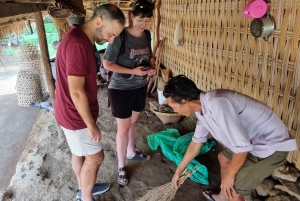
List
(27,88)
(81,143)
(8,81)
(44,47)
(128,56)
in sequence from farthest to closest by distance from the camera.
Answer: (8,81) → (27,88) → (44,47) → (128,56) → (81,143)

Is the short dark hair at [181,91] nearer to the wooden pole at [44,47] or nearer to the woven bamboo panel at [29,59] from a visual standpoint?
the wooden pole at [44,47]

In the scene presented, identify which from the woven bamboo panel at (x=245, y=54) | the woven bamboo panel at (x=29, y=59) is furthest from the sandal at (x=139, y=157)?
the woven bamboo panel at (x=29, y=59)

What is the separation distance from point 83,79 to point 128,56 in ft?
2.36

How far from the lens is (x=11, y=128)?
4809 mm

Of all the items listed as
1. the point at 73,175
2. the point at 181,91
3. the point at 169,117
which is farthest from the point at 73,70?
the point at 169,117

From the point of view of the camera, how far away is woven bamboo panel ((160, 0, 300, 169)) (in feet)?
6.08

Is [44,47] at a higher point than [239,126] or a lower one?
higher

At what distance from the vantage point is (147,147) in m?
3.22

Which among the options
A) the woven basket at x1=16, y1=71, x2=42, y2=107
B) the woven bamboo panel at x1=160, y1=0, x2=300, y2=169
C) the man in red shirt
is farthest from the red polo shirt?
the woven basket at x1=16, y1=71, x2=42, y2=107

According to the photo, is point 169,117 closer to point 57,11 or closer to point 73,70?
point 57,11

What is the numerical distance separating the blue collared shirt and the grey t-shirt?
0.93 metres

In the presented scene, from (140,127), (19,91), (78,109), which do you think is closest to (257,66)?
(78,109)

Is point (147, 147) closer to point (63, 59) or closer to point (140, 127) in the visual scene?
point (140, 127)

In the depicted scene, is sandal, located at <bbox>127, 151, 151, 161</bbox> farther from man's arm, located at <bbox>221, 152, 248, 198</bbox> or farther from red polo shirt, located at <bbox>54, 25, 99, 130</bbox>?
man's arm, located at <bbox>221, 152, 248, 198</bbox>
